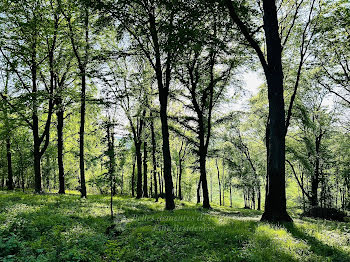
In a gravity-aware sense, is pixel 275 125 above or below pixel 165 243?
above

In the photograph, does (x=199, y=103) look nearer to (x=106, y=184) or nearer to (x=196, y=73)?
(x=196, y=73)

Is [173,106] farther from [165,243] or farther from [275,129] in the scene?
[165,243]

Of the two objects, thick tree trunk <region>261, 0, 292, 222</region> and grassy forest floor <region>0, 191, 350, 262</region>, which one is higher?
thick tree trunk <region>261, 0, 292, 222</region>

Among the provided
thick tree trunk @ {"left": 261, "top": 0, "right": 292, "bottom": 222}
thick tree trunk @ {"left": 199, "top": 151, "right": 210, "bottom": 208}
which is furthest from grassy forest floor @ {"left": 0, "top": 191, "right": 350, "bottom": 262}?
thick tree trunk @ {"left": 199, "top": 151, "right": 210, "bottom": 208}

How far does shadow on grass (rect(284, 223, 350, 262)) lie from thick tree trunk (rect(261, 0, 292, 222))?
67.6 inches

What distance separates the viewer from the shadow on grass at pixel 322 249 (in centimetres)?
449

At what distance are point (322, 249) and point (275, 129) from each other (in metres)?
4.15

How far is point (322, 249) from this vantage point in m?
4.99

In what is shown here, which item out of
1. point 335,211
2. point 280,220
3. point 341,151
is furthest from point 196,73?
point 341,151

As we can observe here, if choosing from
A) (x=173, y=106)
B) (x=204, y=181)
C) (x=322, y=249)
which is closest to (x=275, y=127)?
(x=322, y=249)

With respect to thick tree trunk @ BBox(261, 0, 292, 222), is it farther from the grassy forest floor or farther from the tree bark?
the grassy forest floor

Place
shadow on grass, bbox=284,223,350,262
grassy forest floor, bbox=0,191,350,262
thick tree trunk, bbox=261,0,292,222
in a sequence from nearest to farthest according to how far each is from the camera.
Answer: shadow on grass, bbox=284,223,350,262 → grassy forest floor, bbox=0,191,350,262 → thick tree trunk, bbox=261,0,292,222

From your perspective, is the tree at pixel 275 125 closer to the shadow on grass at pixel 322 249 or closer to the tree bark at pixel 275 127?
the tree bark at pixel 275 127

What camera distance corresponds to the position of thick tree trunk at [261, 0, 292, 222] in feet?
25.6
